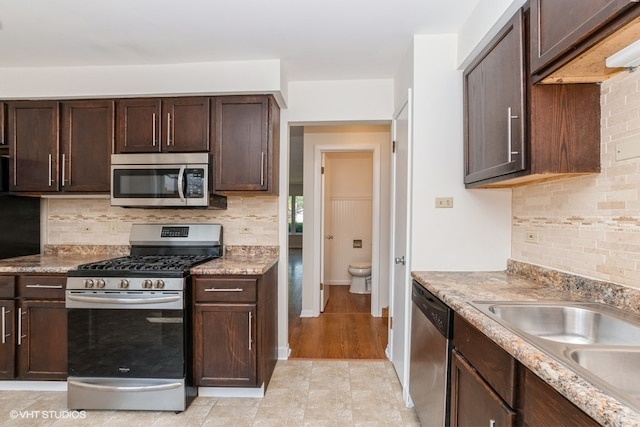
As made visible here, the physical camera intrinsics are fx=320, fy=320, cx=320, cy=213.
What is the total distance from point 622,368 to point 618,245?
61 cm

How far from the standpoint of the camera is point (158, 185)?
2379 millimetres

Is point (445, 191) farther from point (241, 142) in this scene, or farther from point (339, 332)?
point (339, 332)

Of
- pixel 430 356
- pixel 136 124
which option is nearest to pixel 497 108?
pixel 430 356

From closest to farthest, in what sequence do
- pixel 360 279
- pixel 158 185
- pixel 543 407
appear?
pixel 543 407 → pixel 158 185 → pixel 360 279

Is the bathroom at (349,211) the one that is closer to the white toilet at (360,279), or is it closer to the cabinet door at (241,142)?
the white toilet at (360,279)

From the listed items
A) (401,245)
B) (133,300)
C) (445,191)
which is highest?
Result: (445,191)

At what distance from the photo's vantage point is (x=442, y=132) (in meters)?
2.03

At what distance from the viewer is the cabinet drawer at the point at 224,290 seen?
209cm

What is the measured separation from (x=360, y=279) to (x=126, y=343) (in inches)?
136

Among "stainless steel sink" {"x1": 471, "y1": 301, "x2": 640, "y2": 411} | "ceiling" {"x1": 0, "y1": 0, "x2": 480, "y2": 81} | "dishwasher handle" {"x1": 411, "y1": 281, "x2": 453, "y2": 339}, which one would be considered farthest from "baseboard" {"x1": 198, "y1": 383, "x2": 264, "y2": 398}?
"ceiling" {"x1": 0, "y1": 0, "x2": 480, "y2": 81}

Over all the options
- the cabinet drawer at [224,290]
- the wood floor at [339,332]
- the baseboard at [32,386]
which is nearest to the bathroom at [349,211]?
the wood floor at [339,332]

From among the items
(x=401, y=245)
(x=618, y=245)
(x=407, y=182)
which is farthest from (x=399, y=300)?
(x=618, y=245)

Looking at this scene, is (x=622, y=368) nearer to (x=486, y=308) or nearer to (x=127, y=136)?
(x=486, y=308)

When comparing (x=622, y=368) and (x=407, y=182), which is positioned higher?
(x=407, y=182)
